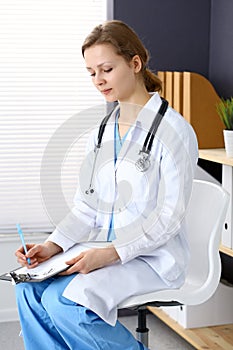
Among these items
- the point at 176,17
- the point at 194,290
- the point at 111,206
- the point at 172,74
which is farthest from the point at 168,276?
the point at 176,17

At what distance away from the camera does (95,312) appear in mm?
1924

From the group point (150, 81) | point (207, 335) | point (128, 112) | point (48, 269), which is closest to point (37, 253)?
point (48, 269)

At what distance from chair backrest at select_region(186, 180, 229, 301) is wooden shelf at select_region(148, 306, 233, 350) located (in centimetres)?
49

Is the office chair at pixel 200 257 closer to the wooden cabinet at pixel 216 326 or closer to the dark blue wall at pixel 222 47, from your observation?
the wooden cabinet at pixel 216 326

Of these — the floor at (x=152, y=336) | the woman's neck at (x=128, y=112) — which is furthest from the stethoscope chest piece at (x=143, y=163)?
the floor at (x=152, y=336)

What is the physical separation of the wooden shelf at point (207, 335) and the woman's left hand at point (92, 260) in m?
0.85

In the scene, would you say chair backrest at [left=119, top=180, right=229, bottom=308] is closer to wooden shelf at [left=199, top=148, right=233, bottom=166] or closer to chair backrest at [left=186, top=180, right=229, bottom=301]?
chair backrest at [left=186, top=180, right=229, bottom=301]

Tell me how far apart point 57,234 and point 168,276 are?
0.36m

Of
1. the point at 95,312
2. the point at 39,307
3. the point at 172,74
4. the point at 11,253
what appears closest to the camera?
the point at 95,312

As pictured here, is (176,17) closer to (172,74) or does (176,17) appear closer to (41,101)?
(172,74)

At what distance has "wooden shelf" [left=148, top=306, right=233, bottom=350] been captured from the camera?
2.71 metres

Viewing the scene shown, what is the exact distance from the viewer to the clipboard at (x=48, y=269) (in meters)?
2.03

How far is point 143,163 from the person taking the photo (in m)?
2.07

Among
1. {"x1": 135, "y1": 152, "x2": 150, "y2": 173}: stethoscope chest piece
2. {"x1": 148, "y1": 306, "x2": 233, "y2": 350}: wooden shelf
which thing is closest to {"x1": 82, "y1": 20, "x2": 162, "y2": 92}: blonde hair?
{"x1": 135, "y1": 152, "x2": 150, "y2": 173}: stethoscope chest piece
